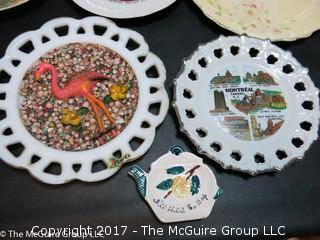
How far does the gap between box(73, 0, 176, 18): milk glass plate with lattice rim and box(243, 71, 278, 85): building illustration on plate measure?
28 centimetres

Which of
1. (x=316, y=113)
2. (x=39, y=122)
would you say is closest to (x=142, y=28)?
(x=39, y=122)

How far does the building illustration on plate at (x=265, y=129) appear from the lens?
889mm

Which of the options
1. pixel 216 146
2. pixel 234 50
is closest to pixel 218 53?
pixel 234 50

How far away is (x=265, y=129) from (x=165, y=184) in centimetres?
28

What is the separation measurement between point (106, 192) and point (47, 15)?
492 millimetres

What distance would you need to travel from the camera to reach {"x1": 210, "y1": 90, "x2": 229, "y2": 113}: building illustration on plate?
0.90m

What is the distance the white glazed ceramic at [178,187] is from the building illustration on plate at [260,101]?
18 centimetres

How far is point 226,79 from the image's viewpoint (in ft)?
3.10

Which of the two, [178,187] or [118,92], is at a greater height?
[118,92]

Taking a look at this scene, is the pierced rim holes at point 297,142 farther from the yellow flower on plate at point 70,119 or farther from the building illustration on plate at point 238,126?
the yellow flower on plate at point 70,119

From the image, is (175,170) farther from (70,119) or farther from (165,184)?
Answer: (70,119)

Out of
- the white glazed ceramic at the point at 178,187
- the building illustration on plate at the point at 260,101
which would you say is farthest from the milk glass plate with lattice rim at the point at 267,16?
the white glazed ceramic at the point at 178,187

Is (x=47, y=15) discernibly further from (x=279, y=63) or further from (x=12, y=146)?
(x=279, y=63)

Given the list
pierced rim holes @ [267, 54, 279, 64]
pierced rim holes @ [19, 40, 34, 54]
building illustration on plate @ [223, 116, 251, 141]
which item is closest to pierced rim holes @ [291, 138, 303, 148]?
building illustration on plate @ [223, 116, 251, 141]
